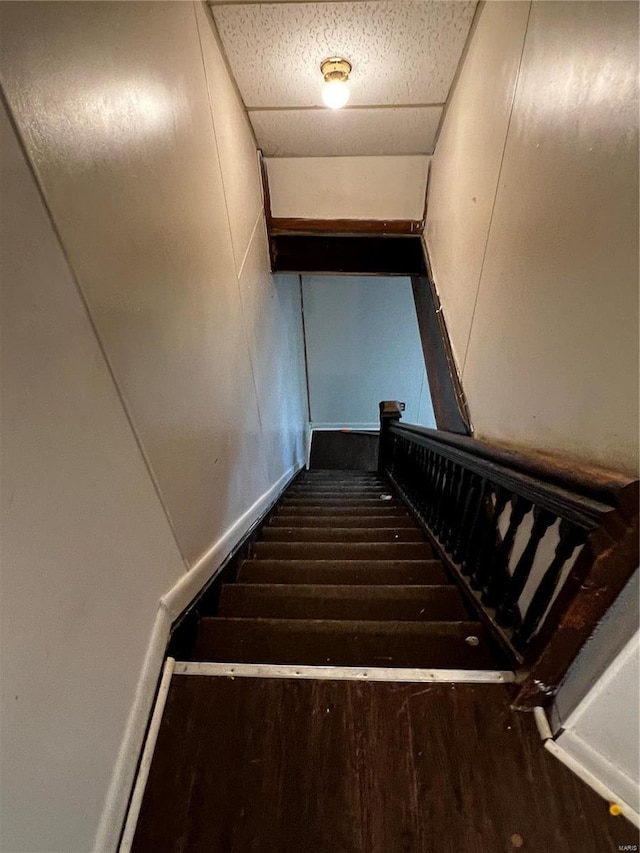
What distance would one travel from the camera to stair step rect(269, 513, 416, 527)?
8.02ft

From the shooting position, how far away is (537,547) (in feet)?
3.44

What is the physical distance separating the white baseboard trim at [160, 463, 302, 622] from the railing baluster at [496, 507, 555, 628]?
0.91 meters

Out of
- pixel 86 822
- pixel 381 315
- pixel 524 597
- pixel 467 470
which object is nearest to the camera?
pixel 86 822

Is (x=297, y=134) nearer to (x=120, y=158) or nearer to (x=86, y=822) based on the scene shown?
(x=120, y=158)

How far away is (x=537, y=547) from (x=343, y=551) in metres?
1.08

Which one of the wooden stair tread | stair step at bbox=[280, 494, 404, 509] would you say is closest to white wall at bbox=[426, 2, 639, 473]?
the wooden stair tread

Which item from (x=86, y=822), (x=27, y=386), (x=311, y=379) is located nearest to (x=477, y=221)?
(x=27, y=386)

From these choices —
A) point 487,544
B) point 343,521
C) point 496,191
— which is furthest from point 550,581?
Answer: point 343,521

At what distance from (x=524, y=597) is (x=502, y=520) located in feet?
0.88

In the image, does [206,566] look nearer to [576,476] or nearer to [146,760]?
[146,760]

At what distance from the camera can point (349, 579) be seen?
169 cm

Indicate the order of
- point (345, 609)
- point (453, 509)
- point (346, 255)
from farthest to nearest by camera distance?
1. point (346, 255)
2. point (453, 509)
3. point (345, 609)

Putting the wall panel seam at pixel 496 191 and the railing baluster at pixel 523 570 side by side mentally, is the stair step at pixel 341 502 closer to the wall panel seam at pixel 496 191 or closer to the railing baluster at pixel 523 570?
the wall panel seam at pixel 496 191

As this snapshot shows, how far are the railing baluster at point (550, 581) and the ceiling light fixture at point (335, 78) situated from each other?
6.94 ft
